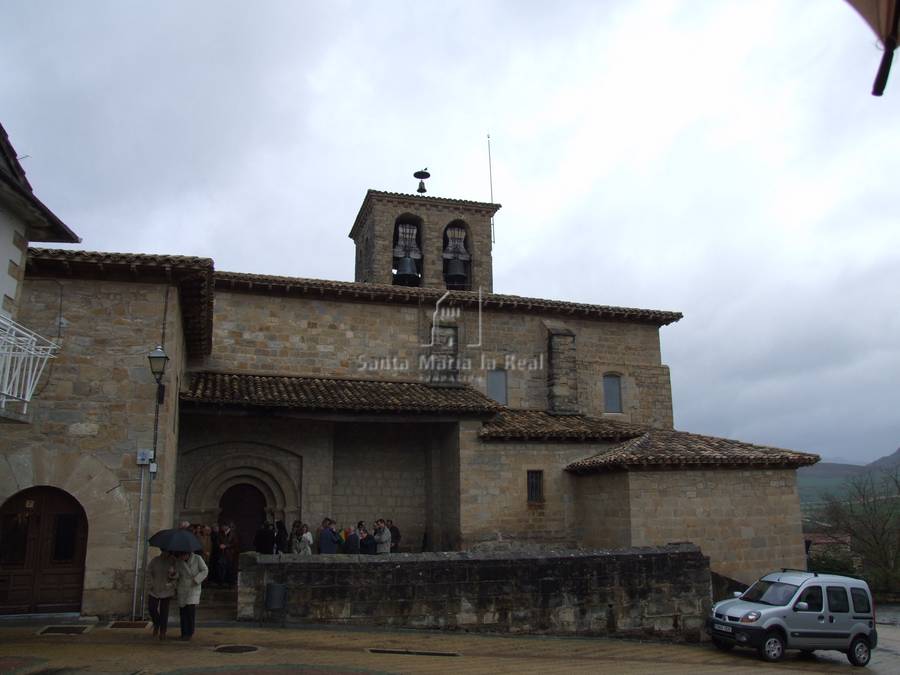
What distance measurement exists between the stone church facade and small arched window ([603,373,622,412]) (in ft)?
0.21

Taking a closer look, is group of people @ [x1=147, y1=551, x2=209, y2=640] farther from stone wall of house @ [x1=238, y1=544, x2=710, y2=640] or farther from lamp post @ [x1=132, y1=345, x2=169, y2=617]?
lamp post @ [x1=132, y1=345, x2=169, y2=617]

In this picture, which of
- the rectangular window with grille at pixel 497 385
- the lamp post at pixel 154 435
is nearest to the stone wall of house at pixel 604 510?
the rectangular window with grille at pixel 497 385

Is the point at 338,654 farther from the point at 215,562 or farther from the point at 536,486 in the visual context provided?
the point at 536,486

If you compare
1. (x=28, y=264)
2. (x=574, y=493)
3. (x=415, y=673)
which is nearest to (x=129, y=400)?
(x=28, y=264)

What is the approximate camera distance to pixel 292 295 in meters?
19.7

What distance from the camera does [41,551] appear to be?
11.1 m

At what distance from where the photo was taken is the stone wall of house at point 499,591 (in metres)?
10.7

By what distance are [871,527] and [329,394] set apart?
2702 centimetres

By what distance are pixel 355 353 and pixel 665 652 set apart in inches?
446

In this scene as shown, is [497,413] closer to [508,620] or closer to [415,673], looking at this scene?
[508,620]

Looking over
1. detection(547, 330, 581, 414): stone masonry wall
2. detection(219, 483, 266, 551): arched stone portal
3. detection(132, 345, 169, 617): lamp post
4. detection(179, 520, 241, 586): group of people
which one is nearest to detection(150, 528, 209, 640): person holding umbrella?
detection(132, 345, 169, 617): lamp post

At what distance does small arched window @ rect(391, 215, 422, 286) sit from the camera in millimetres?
23547

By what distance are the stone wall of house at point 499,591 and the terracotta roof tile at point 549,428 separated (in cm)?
545

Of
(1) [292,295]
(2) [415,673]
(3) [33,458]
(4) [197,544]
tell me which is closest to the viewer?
(2) [415,673]
